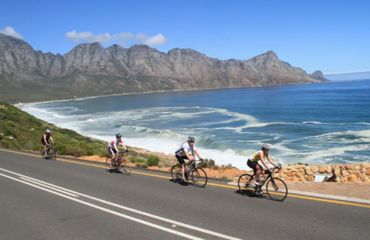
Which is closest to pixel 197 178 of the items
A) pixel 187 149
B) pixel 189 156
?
pixel 189 156

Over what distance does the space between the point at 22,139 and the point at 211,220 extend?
32232 millimetres

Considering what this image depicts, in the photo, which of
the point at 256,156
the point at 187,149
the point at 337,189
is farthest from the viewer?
the point at 187,149

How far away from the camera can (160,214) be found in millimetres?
9906

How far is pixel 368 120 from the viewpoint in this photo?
64.6 m

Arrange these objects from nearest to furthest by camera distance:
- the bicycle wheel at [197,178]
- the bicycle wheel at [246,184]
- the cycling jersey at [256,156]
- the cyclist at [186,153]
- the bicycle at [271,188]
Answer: the bicycle at [271,188]
the cycling jersey at [256,156]
the bicycle wheel at [246,184]
the cyclist at [186,153]
the bicycle wheel at [197,178]

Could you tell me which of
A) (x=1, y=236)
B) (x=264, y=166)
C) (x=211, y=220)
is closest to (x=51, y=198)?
(x=1, y=236)

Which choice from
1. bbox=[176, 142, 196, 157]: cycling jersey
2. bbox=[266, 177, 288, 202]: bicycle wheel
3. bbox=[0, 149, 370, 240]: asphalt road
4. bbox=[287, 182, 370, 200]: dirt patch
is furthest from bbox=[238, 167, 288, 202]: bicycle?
bbox=[176, 142, 196, 157]: cycling jersey

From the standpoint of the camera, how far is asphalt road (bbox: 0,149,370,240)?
326 inches

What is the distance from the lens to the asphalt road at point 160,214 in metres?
8.27

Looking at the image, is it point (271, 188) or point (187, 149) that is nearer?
point (271, 188)

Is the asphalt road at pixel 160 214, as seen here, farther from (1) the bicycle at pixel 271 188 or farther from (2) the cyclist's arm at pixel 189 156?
(2) the cyclist's arm at pixel 189 156

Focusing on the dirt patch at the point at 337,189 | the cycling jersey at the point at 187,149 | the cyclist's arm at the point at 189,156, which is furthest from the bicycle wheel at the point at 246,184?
the cycling jersey at the point at 187,149

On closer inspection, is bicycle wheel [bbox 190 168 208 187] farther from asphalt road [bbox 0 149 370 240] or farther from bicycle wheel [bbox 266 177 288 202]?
bicycle wheel [bbox 266 177 288 202]

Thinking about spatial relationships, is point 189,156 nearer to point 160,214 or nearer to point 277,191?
point 277,191
